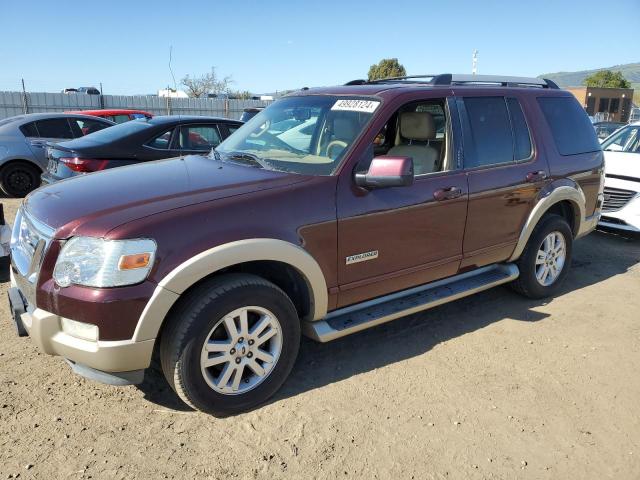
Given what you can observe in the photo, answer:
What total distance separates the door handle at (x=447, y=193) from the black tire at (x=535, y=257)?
1.25 meters

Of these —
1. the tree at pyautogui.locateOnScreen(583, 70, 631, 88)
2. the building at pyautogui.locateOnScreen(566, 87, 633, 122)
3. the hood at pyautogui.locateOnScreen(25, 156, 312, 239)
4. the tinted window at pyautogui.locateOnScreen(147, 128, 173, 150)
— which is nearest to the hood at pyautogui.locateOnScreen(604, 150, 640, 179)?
the hood at pyautogui.locateOnScreen(25, 156, 312, 239)

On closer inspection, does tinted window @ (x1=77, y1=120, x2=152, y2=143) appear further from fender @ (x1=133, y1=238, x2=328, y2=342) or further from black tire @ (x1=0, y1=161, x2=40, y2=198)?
fender @ (x1=133, y1=238, x2=328, y2=342)

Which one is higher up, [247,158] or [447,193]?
[247,158]

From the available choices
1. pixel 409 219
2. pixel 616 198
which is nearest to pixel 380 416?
pixel 409 219

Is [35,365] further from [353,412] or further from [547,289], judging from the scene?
[547,289]

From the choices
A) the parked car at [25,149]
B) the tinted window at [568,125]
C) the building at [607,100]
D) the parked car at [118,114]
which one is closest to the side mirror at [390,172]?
the tinted window at [568,125]

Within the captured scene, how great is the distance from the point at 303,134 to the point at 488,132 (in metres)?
1.55

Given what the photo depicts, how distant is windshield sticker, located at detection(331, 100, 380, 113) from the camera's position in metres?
3.61

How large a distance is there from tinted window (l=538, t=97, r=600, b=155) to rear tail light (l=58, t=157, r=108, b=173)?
5073mm

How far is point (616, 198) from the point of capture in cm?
706

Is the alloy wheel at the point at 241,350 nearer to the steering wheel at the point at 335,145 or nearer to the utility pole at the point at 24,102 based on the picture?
the steering wheel at the point at 335,145

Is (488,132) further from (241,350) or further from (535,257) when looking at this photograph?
(241,350)

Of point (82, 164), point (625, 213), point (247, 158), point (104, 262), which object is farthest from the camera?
point (625, 213)

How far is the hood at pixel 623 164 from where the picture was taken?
705 centimetres
